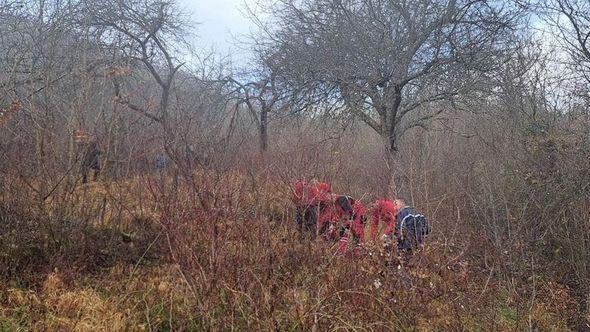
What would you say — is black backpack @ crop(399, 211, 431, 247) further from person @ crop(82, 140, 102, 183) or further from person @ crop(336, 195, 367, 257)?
person @ crop(82, 140, 102, 183)

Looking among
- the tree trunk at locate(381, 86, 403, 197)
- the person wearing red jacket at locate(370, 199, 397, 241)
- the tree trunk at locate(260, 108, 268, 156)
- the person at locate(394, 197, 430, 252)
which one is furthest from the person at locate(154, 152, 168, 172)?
the tree trunk at locate(381, 86, 403, 197)

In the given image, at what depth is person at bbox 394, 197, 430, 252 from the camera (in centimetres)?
479

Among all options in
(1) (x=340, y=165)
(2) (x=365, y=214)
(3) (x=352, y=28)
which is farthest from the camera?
(3) (x=352, y=28)

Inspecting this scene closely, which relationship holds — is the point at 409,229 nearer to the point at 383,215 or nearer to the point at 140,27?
the point at 383,215

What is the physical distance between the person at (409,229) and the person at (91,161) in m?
3.40

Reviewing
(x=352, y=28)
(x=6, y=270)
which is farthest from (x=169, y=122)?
(x=352, y=28)

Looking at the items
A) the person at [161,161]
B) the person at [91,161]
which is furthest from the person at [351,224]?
the person at [91,161]

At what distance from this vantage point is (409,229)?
4871mm

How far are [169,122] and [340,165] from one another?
2.41 meters

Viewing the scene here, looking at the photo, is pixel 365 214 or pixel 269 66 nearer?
pixel 365 214

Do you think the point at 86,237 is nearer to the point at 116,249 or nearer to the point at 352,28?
the point at 116,249

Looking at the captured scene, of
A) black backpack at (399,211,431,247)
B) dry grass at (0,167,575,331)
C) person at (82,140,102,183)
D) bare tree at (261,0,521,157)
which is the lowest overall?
dry grass at (0,167,575,331)

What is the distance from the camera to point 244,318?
3.69 m

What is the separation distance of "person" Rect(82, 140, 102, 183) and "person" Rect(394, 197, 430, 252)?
11.2 ft
